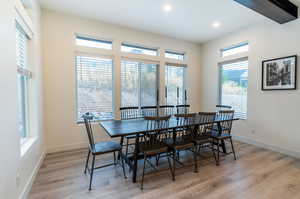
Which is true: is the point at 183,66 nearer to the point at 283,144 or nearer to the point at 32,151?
the point at 283,144

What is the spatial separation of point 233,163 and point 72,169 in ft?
9.31

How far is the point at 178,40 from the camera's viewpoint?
4.78 meters

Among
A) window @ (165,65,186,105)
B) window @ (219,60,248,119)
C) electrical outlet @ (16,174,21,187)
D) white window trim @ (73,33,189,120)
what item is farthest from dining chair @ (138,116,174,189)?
window @ (219,60,248,119)

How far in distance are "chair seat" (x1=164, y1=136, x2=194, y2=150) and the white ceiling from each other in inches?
100

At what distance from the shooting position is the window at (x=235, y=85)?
13.3 ft

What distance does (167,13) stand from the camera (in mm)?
3299

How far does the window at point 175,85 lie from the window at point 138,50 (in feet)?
2.06

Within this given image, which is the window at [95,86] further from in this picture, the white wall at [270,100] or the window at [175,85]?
the white wall at [270,100]

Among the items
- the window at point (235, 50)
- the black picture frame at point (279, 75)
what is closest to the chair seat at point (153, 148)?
the black picture frame at point (279, 75)

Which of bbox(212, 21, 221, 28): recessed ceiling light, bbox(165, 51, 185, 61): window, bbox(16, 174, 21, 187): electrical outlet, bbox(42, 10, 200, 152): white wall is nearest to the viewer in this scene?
bbox(16, 174, 21, 187): electrical outlet

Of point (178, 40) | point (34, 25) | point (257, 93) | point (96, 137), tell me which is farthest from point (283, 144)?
point (34, 25)

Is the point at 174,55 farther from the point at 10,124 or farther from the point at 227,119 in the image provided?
the point at 10,124

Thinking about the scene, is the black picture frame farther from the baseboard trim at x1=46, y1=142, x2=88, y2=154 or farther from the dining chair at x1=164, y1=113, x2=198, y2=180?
the baseboard trim at x1=46, y1=142, x2=88, y2=154

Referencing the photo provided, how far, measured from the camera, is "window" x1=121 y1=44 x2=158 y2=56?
404 centimetres
